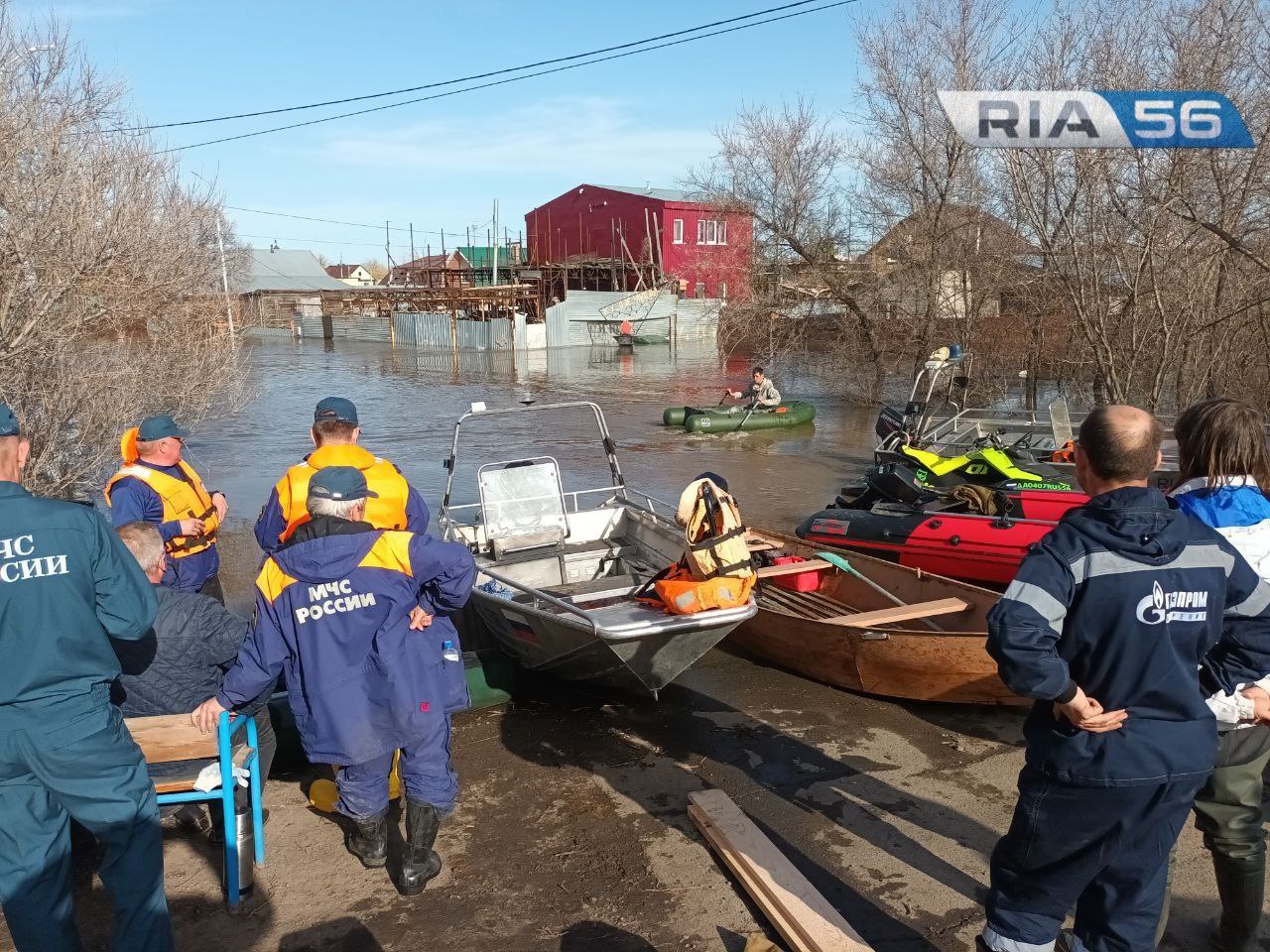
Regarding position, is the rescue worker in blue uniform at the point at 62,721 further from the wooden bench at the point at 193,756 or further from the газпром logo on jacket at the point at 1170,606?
the газпром logo on jacket at the point at 1170,606

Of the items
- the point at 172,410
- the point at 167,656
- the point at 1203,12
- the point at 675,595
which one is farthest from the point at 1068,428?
the point at 172,410

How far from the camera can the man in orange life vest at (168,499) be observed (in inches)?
194

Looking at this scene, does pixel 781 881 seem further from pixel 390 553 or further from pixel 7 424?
pixel 7 424

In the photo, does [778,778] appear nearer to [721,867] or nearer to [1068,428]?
[721,867]

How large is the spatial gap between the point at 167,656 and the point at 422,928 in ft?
4.56

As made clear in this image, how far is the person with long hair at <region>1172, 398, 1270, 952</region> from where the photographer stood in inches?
113

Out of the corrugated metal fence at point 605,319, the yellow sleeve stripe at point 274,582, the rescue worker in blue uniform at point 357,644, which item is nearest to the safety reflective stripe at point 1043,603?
the rescue worker in blue uniform at point 357,644

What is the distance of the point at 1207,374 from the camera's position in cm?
1190

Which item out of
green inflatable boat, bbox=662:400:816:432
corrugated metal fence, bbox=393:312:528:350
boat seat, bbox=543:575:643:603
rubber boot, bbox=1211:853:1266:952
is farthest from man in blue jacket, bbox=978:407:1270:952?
corrugated metal fence, bbox=393:312:528:350

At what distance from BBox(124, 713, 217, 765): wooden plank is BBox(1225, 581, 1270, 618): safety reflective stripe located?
11.0 feet

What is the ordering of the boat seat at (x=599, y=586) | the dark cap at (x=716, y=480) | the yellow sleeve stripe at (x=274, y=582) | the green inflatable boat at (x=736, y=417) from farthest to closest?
the green inflatable boat at (x=736, y=417), the boat seat at (x=599, y=586), the dark cap at (x=716, y=480), the yellow sleeve stripe at (x=274, y=582)

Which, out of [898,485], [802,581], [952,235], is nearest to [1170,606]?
[802,581]

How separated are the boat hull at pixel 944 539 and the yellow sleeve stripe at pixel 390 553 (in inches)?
182

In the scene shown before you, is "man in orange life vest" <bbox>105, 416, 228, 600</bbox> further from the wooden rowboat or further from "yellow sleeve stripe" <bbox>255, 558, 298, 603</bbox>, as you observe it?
the wooden rowboat
